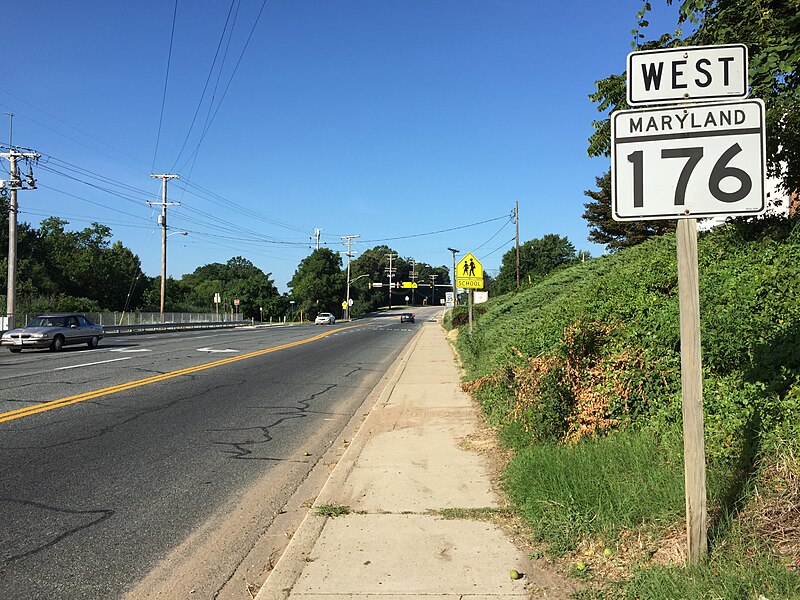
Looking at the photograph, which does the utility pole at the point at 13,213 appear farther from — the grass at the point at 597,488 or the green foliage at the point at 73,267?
the grass at the point at 597,488

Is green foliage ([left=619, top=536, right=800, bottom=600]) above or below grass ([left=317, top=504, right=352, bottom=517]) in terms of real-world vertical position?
above

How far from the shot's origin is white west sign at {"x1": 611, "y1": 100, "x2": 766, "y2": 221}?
3.66 meters

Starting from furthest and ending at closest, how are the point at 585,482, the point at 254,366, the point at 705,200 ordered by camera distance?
the point at 254,366 < the point at 585,482 < the point at 705,200

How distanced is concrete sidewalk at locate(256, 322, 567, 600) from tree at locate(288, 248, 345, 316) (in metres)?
103

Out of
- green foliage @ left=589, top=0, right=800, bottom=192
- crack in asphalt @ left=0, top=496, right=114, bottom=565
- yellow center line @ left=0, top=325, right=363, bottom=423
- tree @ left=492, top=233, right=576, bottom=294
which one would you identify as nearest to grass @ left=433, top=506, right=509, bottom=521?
crack in asphalt @ left=0, top=496, right=114, bottom=565

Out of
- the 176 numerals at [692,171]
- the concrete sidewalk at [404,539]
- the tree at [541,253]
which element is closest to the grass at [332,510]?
the concrete sidewalk at [404,539]

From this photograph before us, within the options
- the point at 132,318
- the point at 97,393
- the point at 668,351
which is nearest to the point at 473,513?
the point at 668,351

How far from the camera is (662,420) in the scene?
5672 millimetres

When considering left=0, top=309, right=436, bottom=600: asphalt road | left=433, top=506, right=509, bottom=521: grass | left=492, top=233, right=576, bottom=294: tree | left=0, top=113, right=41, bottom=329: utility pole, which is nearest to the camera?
left=0, top=309, right=436, bottom=600: asphalt road

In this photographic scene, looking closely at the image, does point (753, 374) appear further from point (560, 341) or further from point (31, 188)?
point (31, 188)

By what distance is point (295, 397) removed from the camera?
12.7 metres

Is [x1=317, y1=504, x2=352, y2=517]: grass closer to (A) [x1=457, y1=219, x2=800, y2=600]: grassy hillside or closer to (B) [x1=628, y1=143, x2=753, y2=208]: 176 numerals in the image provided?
(A) [x1=457, y1=219, x2=800, y2=600]: grassy hillside

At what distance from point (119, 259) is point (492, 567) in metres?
91.3

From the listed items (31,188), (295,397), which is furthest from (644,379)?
(31,188)
